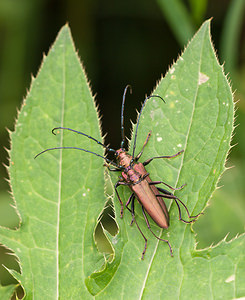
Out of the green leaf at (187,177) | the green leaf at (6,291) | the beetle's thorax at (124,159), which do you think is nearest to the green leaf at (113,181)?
the green leaf at (187,177)

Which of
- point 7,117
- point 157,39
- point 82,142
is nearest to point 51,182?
point 82,142

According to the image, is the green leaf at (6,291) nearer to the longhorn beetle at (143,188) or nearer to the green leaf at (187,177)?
the green leaf at (187,177)

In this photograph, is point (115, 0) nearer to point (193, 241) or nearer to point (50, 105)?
A: point (50, 105)

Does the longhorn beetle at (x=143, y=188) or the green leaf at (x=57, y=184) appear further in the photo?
the longhorn beetle at (x=143, y=188)

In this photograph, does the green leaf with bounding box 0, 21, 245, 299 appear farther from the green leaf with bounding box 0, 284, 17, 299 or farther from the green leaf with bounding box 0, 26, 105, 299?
the green leaf with bounding box 0, 284, 17, 299

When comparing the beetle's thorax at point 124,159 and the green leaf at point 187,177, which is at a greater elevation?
the beetle's thorax at point 124,159
